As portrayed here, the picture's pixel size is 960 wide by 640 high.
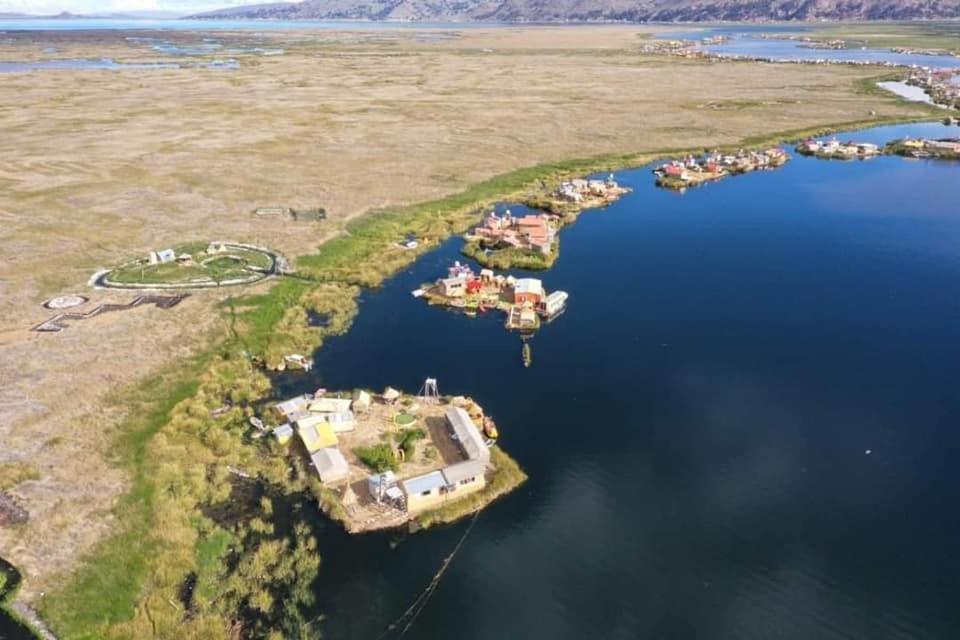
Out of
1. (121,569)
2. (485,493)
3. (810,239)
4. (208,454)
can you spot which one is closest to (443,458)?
(485,493)

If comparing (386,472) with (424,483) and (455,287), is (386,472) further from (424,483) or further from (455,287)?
(455,287)

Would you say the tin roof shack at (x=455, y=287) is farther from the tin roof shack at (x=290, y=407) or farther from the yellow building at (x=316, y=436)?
the yellow building at (x=316, y=436)

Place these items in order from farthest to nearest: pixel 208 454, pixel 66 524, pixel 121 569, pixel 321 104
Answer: pixel 321 104, pixel 208 454, pixel 66 524, pixel 121 569

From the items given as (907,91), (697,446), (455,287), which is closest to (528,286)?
(455,287)

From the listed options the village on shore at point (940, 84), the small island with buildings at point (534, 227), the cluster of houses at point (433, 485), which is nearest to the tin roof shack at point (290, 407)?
the cluster of houses at point (433, 485)

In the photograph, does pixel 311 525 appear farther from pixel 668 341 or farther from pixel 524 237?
pixel 524 237

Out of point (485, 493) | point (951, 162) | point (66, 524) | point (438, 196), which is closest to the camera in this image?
point (66, 524)

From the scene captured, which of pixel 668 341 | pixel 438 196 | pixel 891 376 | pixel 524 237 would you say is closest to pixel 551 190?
pixel 438 196

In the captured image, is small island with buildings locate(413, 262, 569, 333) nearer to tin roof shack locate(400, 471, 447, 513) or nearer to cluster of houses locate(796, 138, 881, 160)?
tin roof shack locate(400, 471, 447, 513)

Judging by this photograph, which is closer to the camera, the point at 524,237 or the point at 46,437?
the point at 46,437
